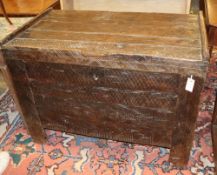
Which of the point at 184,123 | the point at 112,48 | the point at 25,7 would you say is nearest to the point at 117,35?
the point at 112,48

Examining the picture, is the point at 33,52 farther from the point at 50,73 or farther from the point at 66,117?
the point at 66,117

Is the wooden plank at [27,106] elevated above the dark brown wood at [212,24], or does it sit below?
below

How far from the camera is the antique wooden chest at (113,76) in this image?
1.03m

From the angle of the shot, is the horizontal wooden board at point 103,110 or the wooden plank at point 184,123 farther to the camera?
the horizontal wooden board at point 103,110

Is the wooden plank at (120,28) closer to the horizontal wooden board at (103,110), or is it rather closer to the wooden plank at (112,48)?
the wooden plank at (112,48)

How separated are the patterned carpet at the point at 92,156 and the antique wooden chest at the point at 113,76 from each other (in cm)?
12

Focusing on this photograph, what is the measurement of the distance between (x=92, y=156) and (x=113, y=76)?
0.54 meters

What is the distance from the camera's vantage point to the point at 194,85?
1.00 meters

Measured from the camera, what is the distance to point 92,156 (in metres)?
1.41

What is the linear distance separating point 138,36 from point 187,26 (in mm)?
273

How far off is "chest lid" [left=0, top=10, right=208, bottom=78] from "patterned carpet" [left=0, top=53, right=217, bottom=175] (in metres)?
0.59

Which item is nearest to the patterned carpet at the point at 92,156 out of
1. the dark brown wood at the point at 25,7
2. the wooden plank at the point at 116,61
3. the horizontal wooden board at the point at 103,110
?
the horizontal wooden board at the point at 103,110

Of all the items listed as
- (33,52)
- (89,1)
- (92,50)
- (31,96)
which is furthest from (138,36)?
(89,1)

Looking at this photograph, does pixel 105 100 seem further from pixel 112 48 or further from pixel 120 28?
pixel 120 28
